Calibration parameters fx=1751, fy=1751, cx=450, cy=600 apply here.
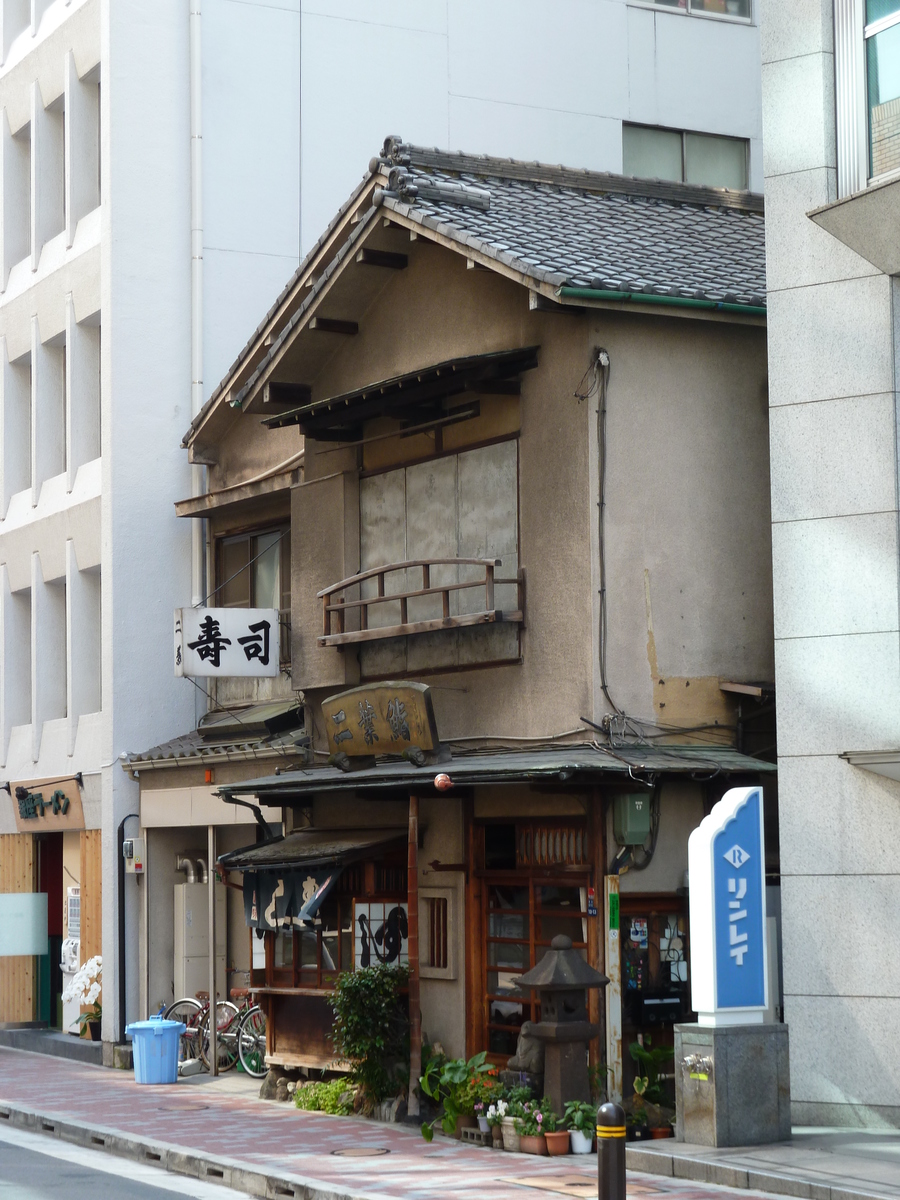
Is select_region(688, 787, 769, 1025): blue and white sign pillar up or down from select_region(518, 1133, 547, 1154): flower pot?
up

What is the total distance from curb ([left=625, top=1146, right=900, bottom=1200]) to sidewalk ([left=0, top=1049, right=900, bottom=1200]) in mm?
11

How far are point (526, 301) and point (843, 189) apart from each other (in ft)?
11.9

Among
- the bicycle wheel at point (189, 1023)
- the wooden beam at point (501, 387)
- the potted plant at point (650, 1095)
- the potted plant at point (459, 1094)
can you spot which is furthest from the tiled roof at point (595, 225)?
the bicycle wheel at point (189, 1023)

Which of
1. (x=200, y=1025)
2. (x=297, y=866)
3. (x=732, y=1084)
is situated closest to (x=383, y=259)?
(x=297, y=866)

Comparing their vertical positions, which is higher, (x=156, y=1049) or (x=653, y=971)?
(x=653, y=971)

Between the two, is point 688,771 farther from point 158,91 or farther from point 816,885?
point 158,91

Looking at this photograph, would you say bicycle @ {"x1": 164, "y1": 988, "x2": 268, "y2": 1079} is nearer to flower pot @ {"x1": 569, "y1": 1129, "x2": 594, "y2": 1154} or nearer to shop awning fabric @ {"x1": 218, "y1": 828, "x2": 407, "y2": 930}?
shop awning fabric @ {"x1": 218, "y1": 828, "x2": 407, "y2": 930}

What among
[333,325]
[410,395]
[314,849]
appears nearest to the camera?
[410,395]

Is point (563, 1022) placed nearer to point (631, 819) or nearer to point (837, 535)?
A: point (631, 819)

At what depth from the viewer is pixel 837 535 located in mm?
15781

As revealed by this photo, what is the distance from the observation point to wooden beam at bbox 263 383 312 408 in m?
21.2

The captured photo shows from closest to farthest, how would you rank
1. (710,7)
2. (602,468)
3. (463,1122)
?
(463,1122)
(602,468)
(710,7)

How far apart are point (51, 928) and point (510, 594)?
14861 mm

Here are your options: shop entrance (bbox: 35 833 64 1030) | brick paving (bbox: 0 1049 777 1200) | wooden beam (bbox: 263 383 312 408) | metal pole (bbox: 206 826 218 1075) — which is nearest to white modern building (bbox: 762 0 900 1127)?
brick paving (bbox: 0 1049 777 1200)
